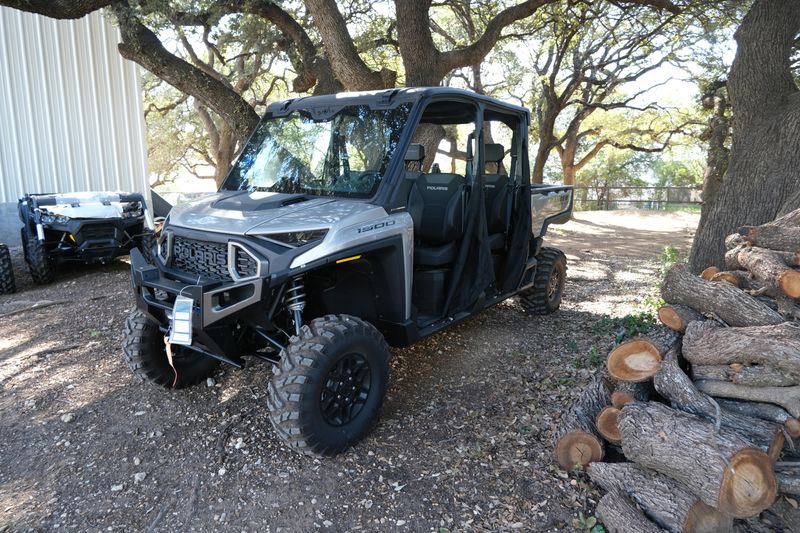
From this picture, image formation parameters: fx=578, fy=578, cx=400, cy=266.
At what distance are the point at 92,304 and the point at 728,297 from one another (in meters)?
6.58

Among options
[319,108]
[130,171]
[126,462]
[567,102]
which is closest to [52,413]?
[126,462]

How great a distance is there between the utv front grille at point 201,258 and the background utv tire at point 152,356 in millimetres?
587

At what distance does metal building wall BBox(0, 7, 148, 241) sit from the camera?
10836mm

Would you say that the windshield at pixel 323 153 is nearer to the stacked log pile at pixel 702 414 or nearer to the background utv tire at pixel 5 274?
the stacked log pile at pixel 702 414

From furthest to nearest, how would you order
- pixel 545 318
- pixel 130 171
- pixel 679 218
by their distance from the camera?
pixel 679 218, pixel 130 171, pixel 545 318

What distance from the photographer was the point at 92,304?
6871mm

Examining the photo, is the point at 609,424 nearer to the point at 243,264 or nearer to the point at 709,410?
the point at 709,410

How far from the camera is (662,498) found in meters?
2.73

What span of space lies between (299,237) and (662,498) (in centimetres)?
231

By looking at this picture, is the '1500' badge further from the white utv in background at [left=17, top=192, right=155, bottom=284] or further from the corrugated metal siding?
the corrugated metal siding

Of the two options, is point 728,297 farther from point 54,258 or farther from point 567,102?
point 567,102

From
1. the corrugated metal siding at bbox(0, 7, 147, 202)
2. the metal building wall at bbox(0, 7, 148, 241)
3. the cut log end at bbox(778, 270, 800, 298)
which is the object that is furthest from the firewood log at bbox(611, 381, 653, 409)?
the corrugated metal siding at bbox(0, 7, 147, 202)

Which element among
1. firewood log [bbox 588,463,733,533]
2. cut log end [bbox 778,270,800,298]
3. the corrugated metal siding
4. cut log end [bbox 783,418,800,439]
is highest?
the corrugated metal siding

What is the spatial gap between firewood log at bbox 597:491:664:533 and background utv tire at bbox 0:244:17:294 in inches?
302
